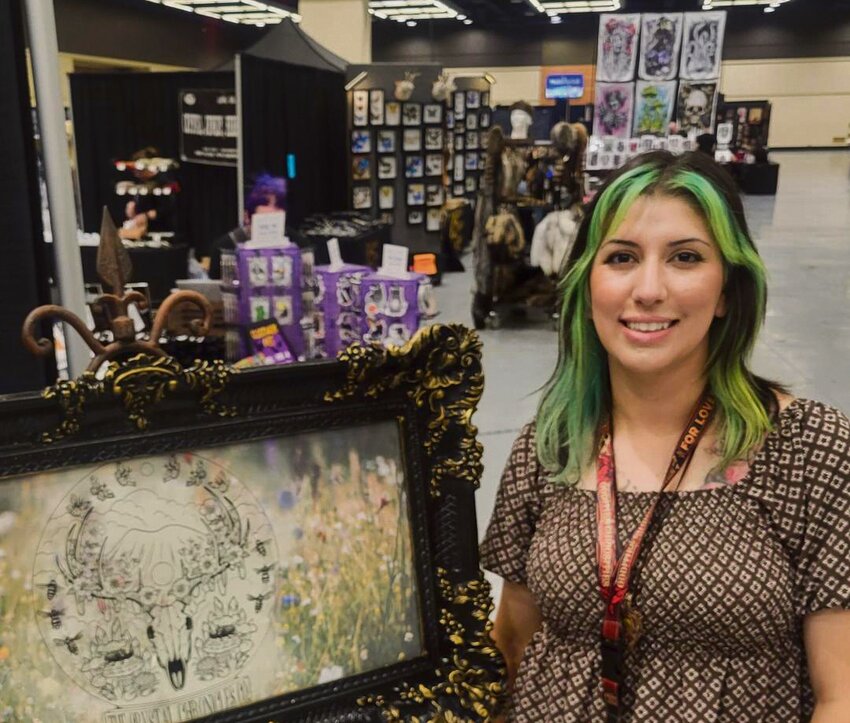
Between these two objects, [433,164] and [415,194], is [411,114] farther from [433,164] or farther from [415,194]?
[415,194]

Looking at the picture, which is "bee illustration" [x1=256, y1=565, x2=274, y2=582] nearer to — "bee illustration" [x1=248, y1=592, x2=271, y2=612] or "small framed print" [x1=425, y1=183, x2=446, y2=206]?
"bee illustration" [x1=248, y1=592, x2=271, y2=612]

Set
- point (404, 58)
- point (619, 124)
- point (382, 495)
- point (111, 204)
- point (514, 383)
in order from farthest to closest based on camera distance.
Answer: point (404, 58) → point (619, 124) → point (111, 204) → point (514, 383) → point (382, 495)

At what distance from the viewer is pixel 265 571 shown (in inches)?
41.6

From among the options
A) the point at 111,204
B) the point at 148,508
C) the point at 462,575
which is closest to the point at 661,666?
the point at 462,575

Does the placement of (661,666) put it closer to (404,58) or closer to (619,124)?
(619,124)

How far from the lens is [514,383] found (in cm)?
509

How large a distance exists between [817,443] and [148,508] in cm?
89

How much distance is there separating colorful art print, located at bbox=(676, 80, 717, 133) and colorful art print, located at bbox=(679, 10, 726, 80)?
95 millimetres

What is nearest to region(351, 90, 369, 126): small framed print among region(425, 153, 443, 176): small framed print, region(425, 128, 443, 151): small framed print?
region(425, 128, 443, 151): small framed print

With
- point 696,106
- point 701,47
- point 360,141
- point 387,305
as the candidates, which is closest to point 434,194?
point 360,141

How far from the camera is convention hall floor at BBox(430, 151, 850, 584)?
14.8 ft

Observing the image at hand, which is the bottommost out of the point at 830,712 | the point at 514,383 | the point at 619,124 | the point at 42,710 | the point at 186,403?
the point at 514,383

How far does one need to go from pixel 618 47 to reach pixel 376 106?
8.15 ft

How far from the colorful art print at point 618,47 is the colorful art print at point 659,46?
0.08 m
